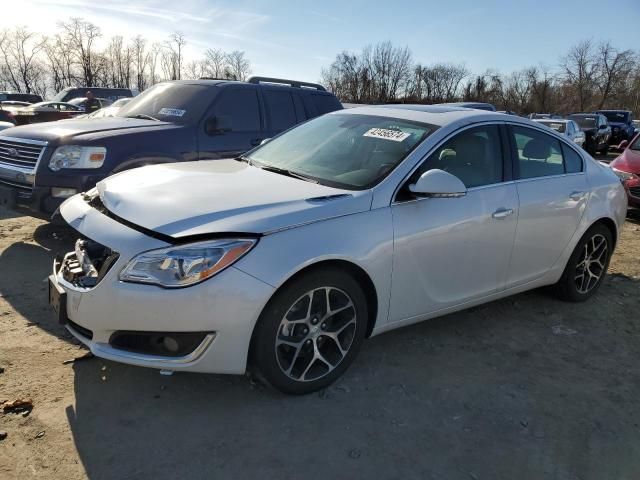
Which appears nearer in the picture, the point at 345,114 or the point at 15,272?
the point at 345,114

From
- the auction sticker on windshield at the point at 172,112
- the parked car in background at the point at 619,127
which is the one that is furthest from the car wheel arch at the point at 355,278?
the parked car in background at the point at 619,127

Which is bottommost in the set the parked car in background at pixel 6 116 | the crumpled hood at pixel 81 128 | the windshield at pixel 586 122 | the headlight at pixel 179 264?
the headlight at pixel 179 264

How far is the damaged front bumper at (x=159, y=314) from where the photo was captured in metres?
2.54

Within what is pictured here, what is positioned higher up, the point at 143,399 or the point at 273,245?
the point at 273,245

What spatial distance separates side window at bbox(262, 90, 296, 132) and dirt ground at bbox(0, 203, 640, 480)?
3751 millimetres

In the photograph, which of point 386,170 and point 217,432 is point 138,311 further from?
point 386,170

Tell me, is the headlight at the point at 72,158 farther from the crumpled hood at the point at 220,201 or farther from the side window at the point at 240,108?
the crumpled hood at the point at 220,201

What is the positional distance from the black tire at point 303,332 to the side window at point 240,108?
12.8ft

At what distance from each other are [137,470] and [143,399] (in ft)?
1.93

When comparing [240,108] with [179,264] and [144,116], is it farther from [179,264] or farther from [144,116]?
[179,264]

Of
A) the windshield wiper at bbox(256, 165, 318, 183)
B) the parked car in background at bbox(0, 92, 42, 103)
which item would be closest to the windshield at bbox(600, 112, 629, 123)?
the windshield wiper at bbox(256, 165, 318, 183)

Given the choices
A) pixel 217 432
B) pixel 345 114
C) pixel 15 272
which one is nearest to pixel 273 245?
pixel 217 432

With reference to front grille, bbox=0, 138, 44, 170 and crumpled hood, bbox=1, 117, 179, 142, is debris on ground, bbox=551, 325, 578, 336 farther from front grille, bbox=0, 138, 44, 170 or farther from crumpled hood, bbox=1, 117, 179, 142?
front grille, bbox=0, 138, 44, 170

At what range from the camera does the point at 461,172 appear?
3582mm
